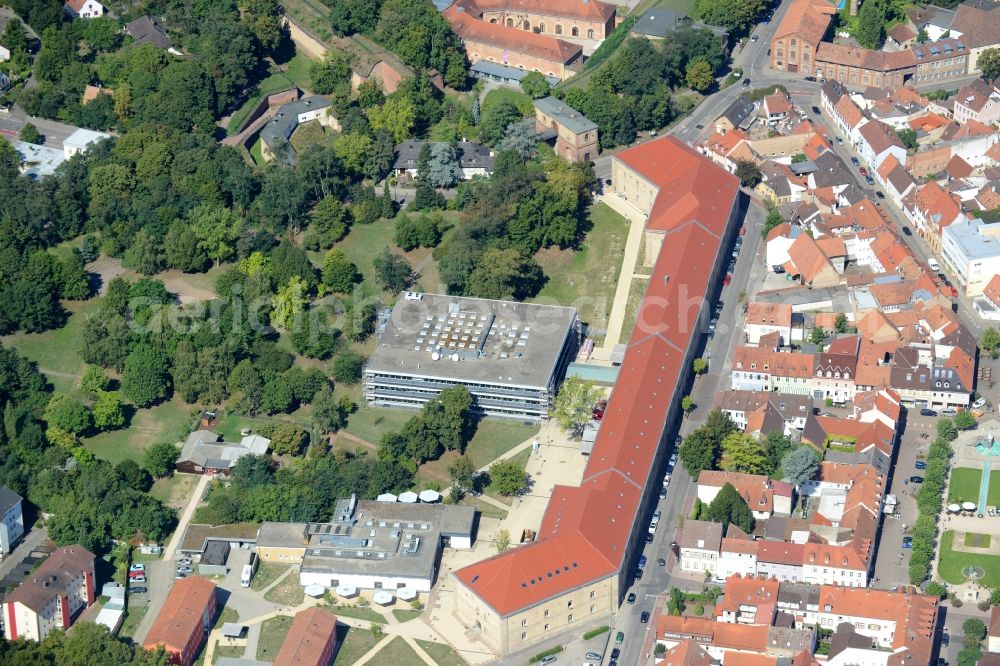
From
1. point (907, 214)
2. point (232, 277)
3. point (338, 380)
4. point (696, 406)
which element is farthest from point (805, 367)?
point (232, 277)

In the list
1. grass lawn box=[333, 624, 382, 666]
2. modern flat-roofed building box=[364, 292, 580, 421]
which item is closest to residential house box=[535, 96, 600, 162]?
modern flat-roofed building box=[364, 292, 580, 421]

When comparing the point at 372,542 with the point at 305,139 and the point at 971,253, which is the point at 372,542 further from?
the point at 971,253

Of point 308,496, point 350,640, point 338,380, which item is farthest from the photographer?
point 338,380

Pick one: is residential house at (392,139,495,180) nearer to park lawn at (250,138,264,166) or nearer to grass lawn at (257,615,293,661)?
park lawn at (250,138,264,166)

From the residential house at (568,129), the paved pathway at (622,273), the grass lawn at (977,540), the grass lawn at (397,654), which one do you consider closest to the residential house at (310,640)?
the grass lawn at (397,654)

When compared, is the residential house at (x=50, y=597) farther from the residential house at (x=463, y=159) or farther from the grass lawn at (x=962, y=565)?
the grass lawn at (x=962, y=565)

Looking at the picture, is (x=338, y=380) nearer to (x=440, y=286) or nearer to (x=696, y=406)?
(x=440, y=286)

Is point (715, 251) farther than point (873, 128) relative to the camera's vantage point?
No
